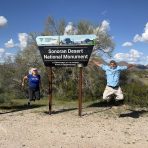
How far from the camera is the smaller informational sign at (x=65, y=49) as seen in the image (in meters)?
14.0

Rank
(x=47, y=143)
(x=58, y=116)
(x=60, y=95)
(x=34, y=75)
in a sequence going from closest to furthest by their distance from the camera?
(x=47, y=143) → (x=58, y=116) → (x=34, y=75) → (x=60, y=95)

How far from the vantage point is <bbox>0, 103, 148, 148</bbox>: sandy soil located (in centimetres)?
998

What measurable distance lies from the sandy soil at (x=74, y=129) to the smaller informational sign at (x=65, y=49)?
1.85 m

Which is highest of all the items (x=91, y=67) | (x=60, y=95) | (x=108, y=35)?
(x=108, y=35)

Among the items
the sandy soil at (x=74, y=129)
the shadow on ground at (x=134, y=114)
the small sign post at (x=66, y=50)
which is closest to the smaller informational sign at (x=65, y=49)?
the small sign post at (x=66, y=50)

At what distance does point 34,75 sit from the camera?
14.9 m

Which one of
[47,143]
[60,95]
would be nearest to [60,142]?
[47,143]

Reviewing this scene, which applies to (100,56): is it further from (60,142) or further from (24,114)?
(60,142)

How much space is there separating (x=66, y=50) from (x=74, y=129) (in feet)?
11.6

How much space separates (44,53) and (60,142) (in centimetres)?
487

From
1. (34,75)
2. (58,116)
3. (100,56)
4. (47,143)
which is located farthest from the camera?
(100,56)

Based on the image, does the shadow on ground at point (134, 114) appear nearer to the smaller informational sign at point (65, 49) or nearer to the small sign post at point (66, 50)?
the small sign post at point (66, 50)

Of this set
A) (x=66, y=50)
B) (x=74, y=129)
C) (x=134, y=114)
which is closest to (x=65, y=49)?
(x=66, y=50)

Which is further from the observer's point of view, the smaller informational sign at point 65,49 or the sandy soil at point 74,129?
the smaller informational sign at point 65,49
